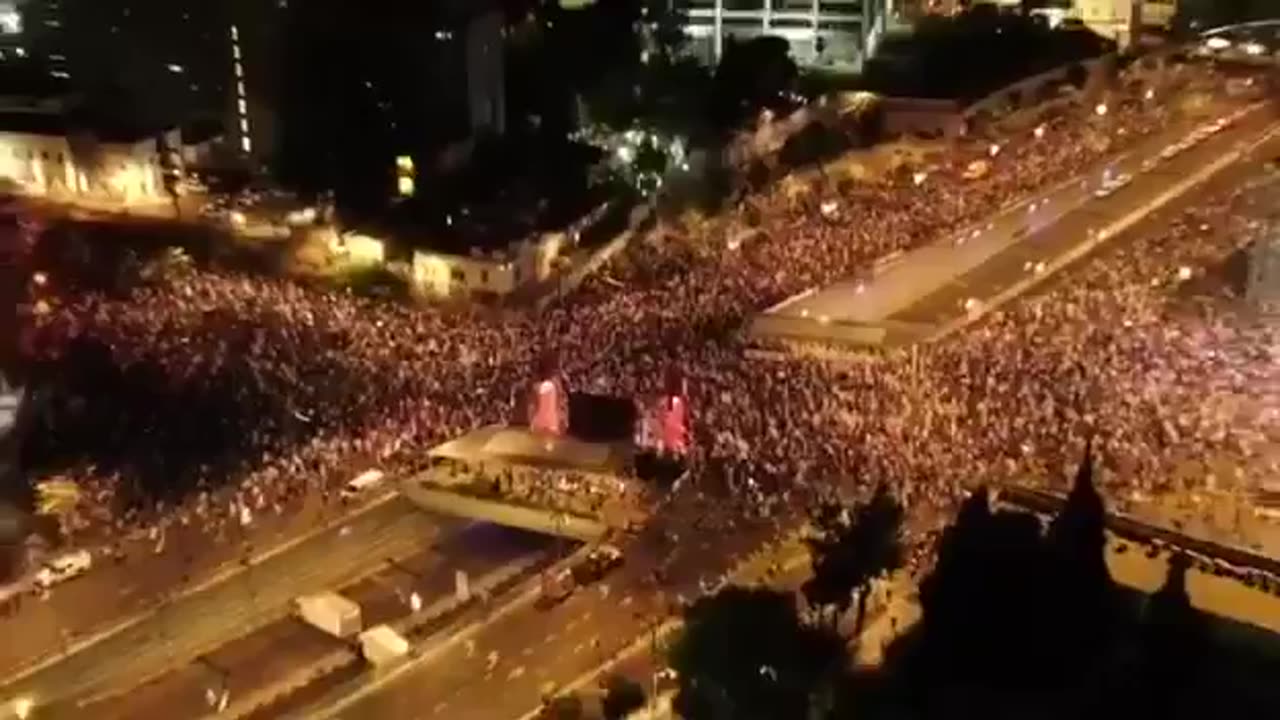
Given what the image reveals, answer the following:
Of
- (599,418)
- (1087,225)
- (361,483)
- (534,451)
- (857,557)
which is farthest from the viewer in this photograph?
(1087,225)

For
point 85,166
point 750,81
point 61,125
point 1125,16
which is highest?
point 1125,16

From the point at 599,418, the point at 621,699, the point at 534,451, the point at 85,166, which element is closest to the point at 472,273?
the point at 599,418

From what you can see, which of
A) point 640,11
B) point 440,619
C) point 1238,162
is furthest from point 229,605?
point 1238,162

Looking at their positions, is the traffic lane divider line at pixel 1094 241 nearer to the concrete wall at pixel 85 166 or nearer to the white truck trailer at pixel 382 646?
the white truck trailer at pixel 382 646

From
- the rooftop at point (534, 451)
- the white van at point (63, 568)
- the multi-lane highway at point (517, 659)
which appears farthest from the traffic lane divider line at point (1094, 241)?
the white van at point (63, 568)

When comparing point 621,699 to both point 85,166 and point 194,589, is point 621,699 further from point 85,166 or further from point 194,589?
point 85,166
